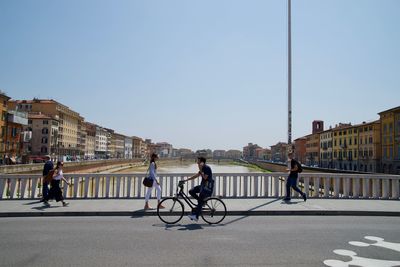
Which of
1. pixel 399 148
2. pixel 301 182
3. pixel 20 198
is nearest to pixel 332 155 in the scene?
pixel 399 148

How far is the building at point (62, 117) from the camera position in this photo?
340 feet

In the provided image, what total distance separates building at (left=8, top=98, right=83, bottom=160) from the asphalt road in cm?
9131

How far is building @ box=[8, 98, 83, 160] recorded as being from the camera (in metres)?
104

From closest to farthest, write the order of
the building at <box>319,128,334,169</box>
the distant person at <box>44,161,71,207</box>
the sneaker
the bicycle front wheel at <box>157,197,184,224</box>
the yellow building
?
1. the sneaker
2. the bicycle front wheel at <box>157,197,184,224</box>
3. the distant person at <box>44,161,71,207</box>
4. the yellow building
5. the building at <box>319,128,334,169</box>

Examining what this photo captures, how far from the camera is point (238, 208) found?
1072cm

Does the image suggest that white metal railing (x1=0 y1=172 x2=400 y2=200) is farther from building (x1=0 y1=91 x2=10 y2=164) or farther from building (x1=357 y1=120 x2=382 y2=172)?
building (x1=357 y1=120 x2=382 y2=172)

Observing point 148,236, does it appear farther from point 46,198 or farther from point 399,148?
point 399,148

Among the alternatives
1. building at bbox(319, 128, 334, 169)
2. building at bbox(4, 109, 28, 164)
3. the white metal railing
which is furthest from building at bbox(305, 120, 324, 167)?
the white metal railing

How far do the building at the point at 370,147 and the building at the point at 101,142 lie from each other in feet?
354

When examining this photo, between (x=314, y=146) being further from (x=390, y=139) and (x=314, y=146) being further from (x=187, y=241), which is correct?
(x=187, y=241)

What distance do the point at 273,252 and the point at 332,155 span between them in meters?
98.7

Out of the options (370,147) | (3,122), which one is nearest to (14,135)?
(3,122)

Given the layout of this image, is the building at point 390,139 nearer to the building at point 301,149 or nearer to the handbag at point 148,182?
the handbag at point 148,182

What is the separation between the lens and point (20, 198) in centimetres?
1259
